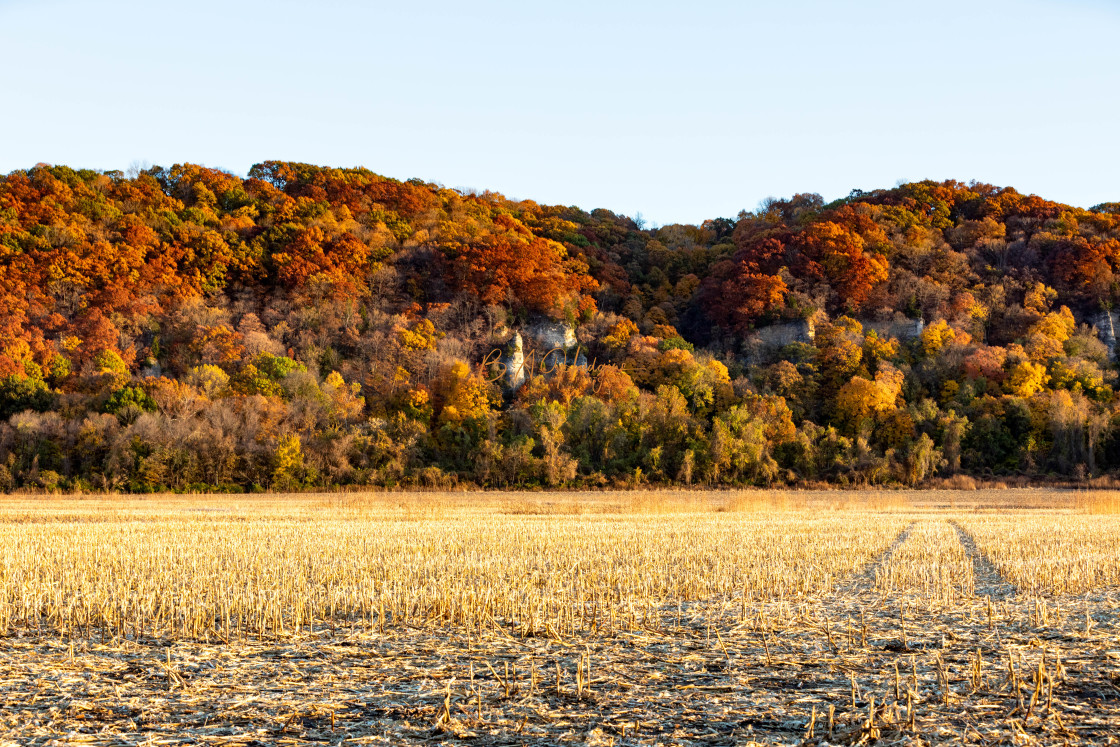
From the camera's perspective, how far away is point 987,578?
1324 cm

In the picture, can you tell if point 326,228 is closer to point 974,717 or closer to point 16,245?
point 16,245

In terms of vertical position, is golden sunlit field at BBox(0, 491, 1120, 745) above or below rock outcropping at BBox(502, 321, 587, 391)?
below

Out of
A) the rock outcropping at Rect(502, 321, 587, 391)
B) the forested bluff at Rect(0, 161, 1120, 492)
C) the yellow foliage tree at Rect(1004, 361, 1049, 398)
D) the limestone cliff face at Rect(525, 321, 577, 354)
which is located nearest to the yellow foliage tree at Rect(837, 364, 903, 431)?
the forested bluff at Rect(0, 161, 1120, 492)

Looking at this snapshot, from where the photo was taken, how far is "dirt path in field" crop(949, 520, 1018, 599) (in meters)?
11.5

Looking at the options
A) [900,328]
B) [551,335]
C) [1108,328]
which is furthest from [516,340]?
[1108,328]

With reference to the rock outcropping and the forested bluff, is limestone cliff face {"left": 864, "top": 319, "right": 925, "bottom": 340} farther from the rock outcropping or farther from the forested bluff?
the rock outcropping

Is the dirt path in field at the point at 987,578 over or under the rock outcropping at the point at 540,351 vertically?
under

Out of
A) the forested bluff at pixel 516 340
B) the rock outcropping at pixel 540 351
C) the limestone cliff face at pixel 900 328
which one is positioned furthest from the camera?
the limestone cliff face at pixel 900 328

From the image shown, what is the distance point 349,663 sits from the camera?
7.64 meters

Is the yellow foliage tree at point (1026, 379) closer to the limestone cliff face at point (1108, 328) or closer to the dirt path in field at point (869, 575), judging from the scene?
the limestone cliff face at point (1108, 328)

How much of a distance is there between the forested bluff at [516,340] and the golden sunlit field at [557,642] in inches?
1410

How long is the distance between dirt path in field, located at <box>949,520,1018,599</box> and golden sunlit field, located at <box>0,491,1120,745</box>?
0.07 meters

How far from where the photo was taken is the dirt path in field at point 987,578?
1155 centimetres

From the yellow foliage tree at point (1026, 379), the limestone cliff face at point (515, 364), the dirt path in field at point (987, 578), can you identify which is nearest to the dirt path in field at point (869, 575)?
the dirt path in field at point (987, 578)
